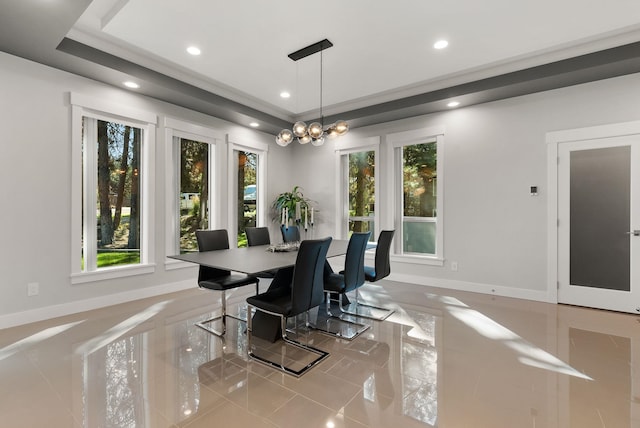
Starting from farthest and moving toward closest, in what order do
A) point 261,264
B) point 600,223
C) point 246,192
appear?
point 246,192 → point 600,223 → point 261,264

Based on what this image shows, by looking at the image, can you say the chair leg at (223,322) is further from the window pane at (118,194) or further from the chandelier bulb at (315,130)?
the chandelier bulb at (315,130)

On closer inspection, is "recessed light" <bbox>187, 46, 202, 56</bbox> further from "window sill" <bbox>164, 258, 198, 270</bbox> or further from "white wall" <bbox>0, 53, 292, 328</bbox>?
"window sill" <bbox>164, 258, 198, 270</bbox>

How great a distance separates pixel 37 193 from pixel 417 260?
509 cm

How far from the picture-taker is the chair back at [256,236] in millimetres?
4262

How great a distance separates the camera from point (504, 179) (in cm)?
445

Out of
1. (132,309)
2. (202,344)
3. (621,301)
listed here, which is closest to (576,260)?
(621,301)

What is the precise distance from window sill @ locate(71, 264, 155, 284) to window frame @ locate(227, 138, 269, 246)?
1464 mm

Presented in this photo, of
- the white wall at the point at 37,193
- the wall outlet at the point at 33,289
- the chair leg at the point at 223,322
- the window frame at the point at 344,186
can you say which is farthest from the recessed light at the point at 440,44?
the wall outlet at the point at 33,289

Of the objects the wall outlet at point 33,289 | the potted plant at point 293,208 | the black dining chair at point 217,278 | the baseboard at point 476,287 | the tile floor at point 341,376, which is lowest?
the tile floor at point 341,376

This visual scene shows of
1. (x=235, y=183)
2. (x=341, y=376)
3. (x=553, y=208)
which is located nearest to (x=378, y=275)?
(x=341, y=376)

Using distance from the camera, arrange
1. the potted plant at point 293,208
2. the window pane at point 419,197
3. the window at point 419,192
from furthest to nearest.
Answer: the potted plant at point 293,208, the window pane at point 419,197, the window at point 419,192

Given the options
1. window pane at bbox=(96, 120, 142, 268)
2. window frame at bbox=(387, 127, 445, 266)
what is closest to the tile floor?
window pane at bbox=(96, 120, 142, 268)

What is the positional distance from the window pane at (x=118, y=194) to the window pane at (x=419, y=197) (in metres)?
4.18

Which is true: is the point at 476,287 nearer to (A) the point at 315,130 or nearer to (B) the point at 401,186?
(B) the point at 401,186
